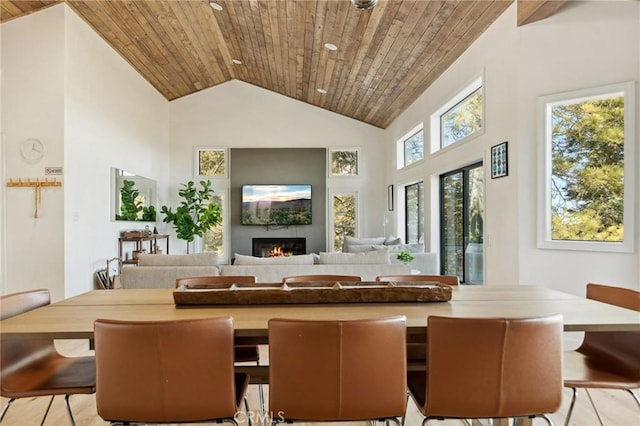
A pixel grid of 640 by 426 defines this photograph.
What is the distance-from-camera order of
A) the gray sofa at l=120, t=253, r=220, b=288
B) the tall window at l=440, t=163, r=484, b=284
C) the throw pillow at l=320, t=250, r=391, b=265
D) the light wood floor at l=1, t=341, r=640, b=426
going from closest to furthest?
the light wood floor at l=1, t=341, r=640, b=426 → the gray sofa at l=120, t=253, r=220, b=288 → the throw pillow at l=320, t=250, r=391, b=265 → the tall window at l=440, t=163, r=484, b=284

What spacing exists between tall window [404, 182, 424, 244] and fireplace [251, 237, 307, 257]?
8.01 feet

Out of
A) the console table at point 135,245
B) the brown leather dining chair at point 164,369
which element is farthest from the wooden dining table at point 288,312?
the console table at point 135,245

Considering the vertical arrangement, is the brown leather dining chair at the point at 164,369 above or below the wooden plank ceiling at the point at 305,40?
below

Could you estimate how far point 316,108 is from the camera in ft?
28.4

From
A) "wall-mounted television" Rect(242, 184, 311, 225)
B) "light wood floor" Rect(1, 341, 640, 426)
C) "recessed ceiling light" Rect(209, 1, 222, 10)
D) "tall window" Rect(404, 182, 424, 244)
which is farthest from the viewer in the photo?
"wall-mounted television" Rect(242, 184, 311, 225)

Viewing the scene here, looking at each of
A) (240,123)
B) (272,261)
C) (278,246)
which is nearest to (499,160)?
(272,261)

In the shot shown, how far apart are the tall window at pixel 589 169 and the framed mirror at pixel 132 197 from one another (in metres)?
5.90

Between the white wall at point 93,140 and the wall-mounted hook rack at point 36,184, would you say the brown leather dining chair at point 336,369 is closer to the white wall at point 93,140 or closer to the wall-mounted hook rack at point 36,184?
the white wall at point 93,140

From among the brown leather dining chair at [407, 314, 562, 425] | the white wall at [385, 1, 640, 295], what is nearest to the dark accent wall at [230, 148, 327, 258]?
the white wall at [385, 1, 640, 295]

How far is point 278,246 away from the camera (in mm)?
8609

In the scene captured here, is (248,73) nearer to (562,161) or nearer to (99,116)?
(99,116)

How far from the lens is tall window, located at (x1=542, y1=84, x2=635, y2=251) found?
3.04 meters

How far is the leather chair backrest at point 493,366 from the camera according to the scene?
1.19 metres

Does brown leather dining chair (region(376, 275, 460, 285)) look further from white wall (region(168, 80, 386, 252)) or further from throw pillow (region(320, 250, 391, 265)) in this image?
white wall (region(168, 80, 386, 252))
